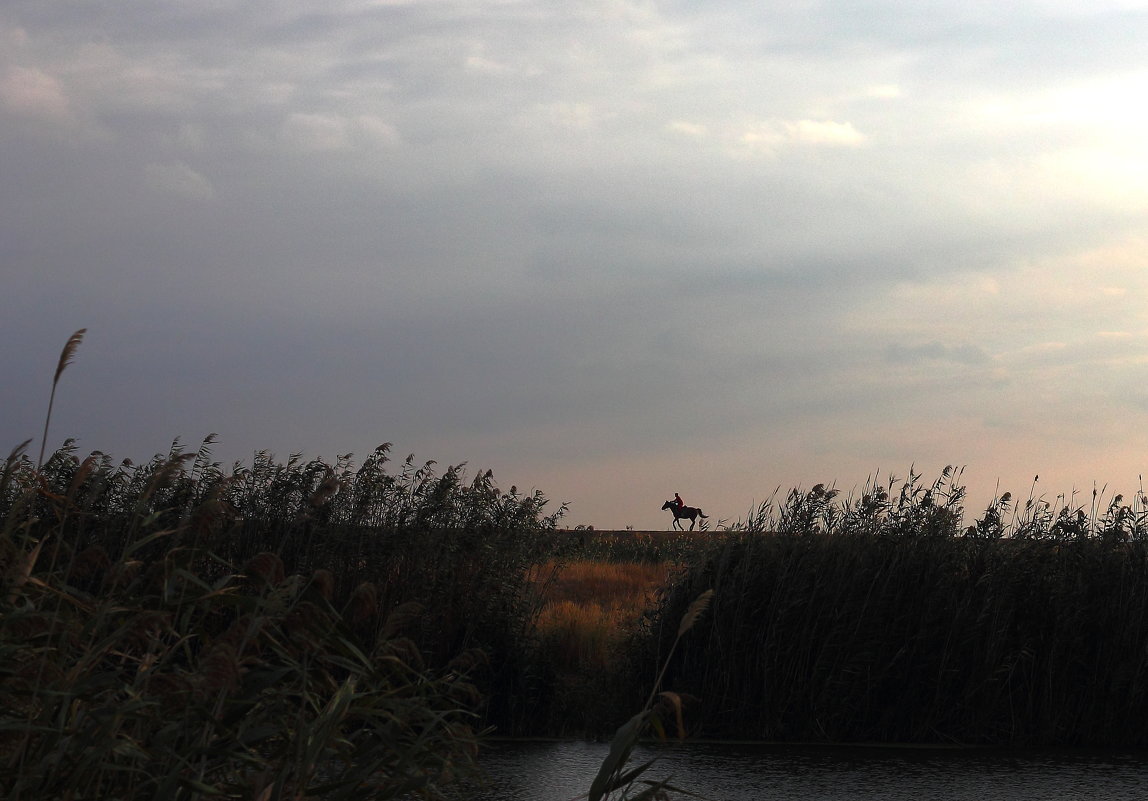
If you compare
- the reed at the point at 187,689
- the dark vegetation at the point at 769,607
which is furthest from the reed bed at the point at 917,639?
the reed at the point at 187,689

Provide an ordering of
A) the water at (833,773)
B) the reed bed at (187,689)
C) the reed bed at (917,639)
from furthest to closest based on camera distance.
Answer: the reed bed at (917,639) < the water at (833,773) < the reed bed at (187,689)

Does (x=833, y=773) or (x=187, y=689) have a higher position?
(x=187, y=689)

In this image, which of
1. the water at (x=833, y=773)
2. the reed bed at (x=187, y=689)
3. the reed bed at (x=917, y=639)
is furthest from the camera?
the reed bed at (x=917, y=639)

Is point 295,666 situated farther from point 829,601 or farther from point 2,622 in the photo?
point 829,601

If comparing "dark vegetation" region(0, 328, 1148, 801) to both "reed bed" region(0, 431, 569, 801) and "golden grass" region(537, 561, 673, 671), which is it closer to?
"golden grass" region(537, 561, 673, 671)

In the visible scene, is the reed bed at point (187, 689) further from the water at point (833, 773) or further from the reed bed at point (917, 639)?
the reed bed at point (917, 639)

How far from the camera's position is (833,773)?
815 cm

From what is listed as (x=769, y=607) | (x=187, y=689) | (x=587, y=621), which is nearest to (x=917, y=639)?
(x=769, y=607)

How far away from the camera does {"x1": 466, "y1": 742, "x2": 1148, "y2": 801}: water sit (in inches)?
288

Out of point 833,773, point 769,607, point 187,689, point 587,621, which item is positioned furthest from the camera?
point 587,621

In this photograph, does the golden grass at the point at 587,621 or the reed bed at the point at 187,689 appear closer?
the reed bed at the point at 187,689

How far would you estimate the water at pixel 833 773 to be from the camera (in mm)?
7309

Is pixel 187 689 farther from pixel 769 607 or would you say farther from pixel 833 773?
pixel 769 607

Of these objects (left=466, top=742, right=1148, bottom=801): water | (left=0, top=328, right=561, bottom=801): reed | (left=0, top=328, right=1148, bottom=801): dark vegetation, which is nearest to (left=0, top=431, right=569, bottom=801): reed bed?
(left=0, top=328, right=561, bottom=801): reed
